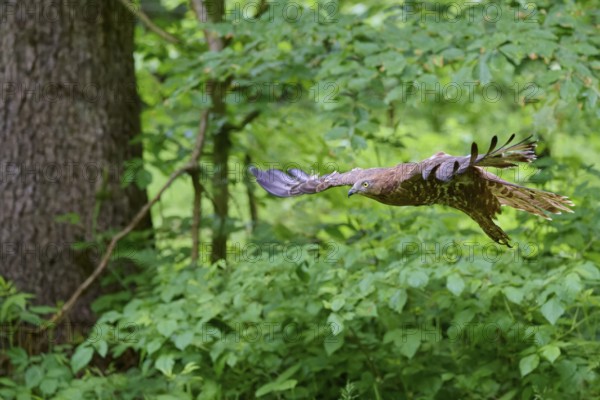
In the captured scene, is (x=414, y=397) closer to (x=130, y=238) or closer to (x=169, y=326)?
(x=169, y=326)

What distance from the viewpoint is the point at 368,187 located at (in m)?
2.46

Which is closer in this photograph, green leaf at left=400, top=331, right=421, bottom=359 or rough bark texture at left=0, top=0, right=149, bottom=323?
green leaf at left=400, top=331, right=421, bottom=359

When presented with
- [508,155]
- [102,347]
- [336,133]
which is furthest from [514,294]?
[102,347]

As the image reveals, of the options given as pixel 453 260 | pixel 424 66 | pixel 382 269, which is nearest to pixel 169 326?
pixel 382 269

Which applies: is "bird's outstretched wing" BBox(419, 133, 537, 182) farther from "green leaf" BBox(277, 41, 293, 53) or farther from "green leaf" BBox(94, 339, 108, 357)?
"green leaf" BBox(277, 41, 293, 53)

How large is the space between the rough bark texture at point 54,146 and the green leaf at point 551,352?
2604mm

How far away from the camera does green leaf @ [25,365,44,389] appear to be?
379 centimetres

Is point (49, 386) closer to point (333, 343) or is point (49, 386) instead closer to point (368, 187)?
point (333, 343)

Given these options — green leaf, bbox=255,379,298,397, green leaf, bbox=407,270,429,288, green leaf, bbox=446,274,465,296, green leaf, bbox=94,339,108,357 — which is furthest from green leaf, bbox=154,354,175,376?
green leaf, bbox=446,274,465,296

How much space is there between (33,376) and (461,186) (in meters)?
2.45

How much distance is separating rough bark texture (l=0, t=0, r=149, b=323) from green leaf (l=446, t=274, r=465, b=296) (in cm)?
221

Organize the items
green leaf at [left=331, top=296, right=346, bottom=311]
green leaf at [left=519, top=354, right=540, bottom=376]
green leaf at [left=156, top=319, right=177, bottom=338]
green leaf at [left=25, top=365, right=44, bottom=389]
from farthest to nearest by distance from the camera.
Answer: green leaf at [left=25, top=365, right=44, bottom=389]
green leaf at [left=156, top=319, right=177, bottom=338]
green leaf at [left=331, top=296, right=346, bottom=311]
green leaf at [left=519, top=354, right=540, bottom=376]

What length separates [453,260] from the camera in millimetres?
3643

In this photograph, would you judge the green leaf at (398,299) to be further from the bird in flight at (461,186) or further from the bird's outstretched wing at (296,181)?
the bird in flight at (461,186)
